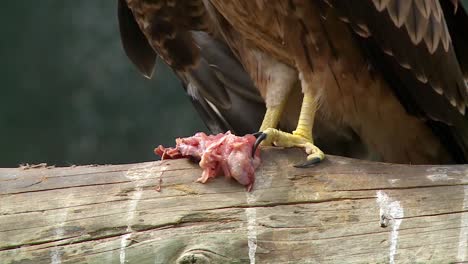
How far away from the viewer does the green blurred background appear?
6219 millimetres

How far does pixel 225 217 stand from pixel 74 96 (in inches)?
142

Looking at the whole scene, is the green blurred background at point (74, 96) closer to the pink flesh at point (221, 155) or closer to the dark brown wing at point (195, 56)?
the dark brown wing at point (195, 56)

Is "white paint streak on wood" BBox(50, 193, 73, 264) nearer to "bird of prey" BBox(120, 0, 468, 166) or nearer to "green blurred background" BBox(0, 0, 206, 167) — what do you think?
"bird of prey" BBox(120, 0, 468, 166)

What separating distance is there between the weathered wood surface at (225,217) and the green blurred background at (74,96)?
10.4ft

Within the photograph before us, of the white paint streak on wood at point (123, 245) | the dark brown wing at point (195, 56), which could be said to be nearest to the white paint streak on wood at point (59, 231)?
the white paint streak on wood at point (123, 245)

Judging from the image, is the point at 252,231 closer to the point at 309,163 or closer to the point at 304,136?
the point at 309,163

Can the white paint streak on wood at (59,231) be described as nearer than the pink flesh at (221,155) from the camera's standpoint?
Yes

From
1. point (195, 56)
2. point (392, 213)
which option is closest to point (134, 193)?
point (392, 213)

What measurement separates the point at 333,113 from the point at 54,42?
300 cm

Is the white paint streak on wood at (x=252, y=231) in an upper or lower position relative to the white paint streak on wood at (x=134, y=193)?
lower

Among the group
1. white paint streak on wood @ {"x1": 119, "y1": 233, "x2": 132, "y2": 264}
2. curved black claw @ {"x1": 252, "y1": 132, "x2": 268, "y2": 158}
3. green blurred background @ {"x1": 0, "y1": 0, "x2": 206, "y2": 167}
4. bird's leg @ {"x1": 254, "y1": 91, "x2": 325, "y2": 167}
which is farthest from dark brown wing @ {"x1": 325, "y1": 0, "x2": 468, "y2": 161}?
green blurred background @ {"x1": 0, "y1": 0, "x2": 206, "y2": 167}

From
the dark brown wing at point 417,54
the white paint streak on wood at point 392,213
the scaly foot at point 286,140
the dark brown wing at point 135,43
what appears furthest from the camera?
the dark brown wing at point 135,43

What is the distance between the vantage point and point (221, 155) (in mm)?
3182

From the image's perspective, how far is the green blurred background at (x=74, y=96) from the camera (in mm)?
6219
